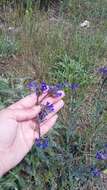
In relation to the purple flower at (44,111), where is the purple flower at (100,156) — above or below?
below

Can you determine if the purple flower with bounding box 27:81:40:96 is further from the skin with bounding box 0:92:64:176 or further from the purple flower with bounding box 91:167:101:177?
the purple flower with bounding box 91:167:101:177

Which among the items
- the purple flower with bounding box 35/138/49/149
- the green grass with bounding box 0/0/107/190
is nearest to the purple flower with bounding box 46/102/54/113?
the purple flower with bounding box 35/138/49/149

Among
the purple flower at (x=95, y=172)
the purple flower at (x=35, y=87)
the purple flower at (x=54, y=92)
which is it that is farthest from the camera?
the purple flower at (x=95, y=172)

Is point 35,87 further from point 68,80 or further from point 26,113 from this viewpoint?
point 68,80

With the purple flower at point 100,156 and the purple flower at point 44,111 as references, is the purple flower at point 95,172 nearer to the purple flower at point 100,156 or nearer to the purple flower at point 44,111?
the purple flower at point 100,156

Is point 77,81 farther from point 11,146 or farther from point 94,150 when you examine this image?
point 11,146

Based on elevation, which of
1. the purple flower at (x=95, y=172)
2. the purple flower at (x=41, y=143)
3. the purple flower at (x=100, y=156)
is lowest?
the purple flower at (x=95, y=172)

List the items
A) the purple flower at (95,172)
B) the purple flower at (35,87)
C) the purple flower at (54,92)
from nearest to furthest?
the purple flower at (35,87) → the purple flower at (54,92) → the purple flower at (95,172)

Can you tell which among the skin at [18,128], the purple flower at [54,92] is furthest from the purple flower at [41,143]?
the purple flower at [54,92]

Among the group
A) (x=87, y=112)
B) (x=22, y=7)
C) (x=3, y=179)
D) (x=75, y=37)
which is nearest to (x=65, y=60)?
(x=75, y=37)
